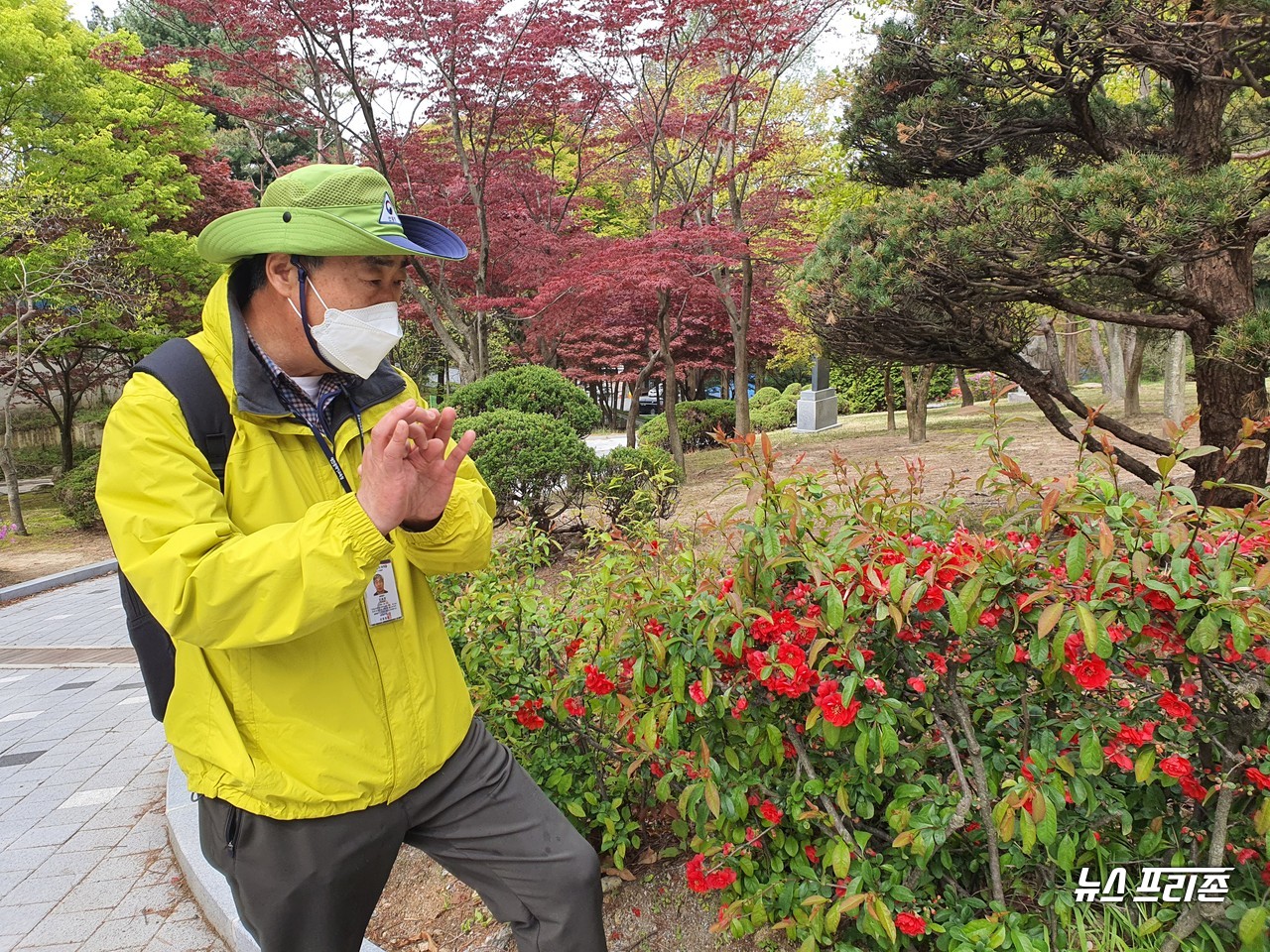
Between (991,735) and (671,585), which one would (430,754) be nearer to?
(671,585)

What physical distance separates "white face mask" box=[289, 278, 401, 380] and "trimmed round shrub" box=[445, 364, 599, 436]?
5656 mm

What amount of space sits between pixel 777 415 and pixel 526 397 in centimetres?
1440

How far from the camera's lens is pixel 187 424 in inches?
51.8

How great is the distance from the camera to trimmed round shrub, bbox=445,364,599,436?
7.23 m

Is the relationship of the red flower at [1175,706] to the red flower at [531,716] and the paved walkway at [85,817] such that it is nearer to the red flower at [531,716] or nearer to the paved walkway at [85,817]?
the red flower at [531,716]

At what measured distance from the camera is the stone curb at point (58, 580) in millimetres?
8303

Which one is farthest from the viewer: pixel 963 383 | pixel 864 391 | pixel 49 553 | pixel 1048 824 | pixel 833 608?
pixel 864 391

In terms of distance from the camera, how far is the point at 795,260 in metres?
11.1

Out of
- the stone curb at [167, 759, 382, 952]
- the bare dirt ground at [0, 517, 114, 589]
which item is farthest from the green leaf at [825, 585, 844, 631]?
the bare dirt ground at [0, 517, 114, 589]

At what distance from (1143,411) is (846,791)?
50.3 feet

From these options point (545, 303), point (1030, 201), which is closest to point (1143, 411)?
point (545, 303)

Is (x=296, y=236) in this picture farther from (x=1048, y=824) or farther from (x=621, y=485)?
(x=621, y=485)

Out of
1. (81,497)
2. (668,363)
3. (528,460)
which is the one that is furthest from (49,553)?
(668,363)

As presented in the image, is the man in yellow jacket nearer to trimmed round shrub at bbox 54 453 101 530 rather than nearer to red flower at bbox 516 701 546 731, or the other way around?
red flower at bbox 516 701 546 731
